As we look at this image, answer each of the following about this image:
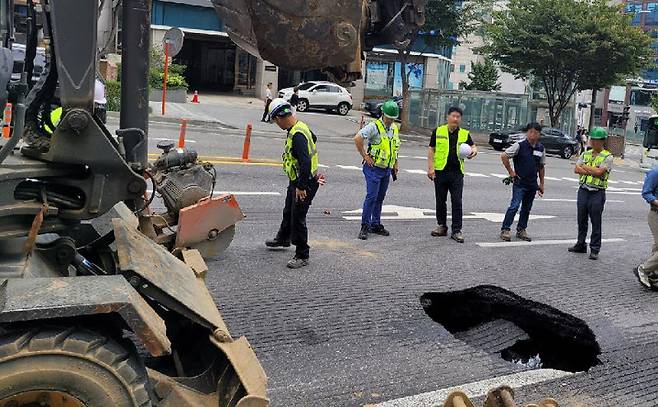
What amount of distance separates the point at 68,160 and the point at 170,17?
36.2 m

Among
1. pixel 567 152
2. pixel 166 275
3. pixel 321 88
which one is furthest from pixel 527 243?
pixel 321 88

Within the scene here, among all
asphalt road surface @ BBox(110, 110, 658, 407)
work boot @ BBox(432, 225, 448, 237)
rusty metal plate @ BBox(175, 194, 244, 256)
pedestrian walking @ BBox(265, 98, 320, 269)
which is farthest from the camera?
work boot @ BBox(432, 225, 448, 237)

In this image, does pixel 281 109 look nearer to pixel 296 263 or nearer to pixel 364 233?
pixel 296 263

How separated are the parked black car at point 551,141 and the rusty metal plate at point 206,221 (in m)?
25.2

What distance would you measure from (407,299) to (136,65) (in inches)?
144

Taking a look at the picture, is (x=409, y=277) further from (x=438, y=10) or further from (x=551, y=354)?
(x=438, y=10)

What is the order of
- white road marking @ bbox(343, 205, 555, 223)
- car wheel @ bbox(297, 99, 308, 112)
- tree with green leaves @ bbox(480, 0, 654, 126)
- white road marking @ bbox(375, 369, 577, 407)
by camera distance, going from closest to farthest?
white road marking @ bbox(375, 369, 577, 407) → white road marking @ bbox(343, 205, 555, 223) → tree with green leaves @ bbox(480, 0, 654, 126) → car wheel @ bbox(297, 99, 308, 112)

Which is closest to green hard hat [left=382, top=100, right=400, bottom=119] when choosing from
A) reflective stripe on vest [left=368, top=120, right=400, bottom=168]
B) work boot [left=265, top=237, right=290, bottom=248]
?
reflective stripe on vest [left=368, top=120, right=400, bottom=168]

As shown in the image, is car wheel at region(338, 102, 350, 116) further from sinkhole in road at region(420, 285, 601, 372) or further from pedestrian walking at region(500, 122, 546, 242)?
sinkhole in road at region(420, 285, 601, 372)

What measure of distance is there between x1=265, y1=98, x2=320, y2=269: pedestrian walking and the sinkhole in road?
1.52 metres

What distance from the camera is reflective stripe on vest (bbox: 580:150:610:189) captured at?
9.40m

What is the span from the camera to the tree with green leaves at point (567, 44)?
106 ft

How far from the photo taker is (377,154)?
9555mm

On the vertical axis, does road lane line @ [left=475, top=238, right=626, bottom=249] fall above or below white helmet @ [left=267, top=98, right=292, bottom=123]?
below
